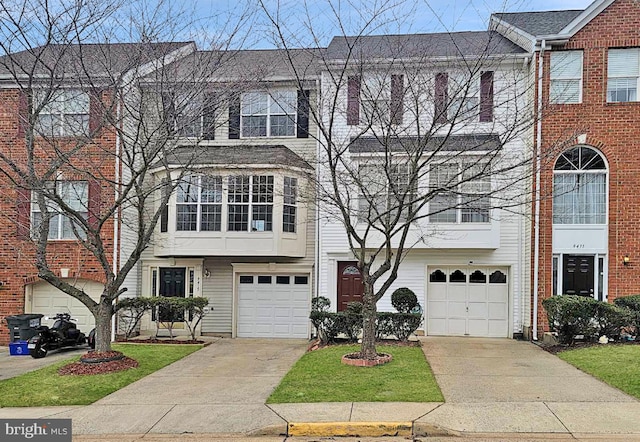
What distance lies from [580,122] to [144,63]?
11253mm

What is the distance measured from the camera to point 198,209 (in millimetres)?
17594

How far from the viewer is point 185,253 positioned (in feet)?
57.4

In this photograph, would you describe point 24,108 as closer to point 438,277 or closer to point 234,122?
point 234,122

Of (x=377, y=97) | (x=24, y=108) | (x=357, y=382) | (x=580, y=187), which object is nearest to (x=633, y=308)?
(x=580, y=187)

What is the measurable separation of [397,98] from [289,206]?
5.81 meters

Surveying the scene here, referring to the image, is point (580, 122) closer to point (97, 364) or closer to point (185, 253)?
point (185, 253)

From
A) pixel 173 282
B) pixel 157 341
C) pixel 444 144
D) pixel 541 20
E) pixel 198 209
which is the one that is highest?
pixel 541 20

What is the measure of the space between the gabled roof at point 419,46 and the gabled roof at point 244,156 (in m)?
3.14

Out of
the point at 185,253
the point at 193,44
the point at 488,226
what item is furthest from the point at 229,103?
the point at 488,226

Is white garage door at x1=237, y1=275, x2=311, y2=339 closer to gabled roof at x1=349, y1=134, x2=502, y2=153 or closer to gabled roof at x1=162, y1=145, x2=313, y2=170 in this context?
gabled roof at x1=162, y1=145, x2=313, y2=170

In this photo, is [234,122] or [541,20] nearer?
[234,122]

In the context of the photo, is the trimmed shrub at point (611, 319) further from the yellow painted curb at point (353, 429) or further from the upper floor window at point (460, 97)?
the yellow painted curb at point (353, 429)

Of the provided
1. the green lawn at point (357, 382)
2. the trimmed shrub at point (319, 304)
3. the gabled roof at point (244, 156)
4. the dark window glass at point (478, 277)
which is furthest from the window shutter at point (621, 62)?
the trimmed shrub at point (319, 304)

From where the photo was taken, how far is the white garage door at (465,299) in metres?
17.4
